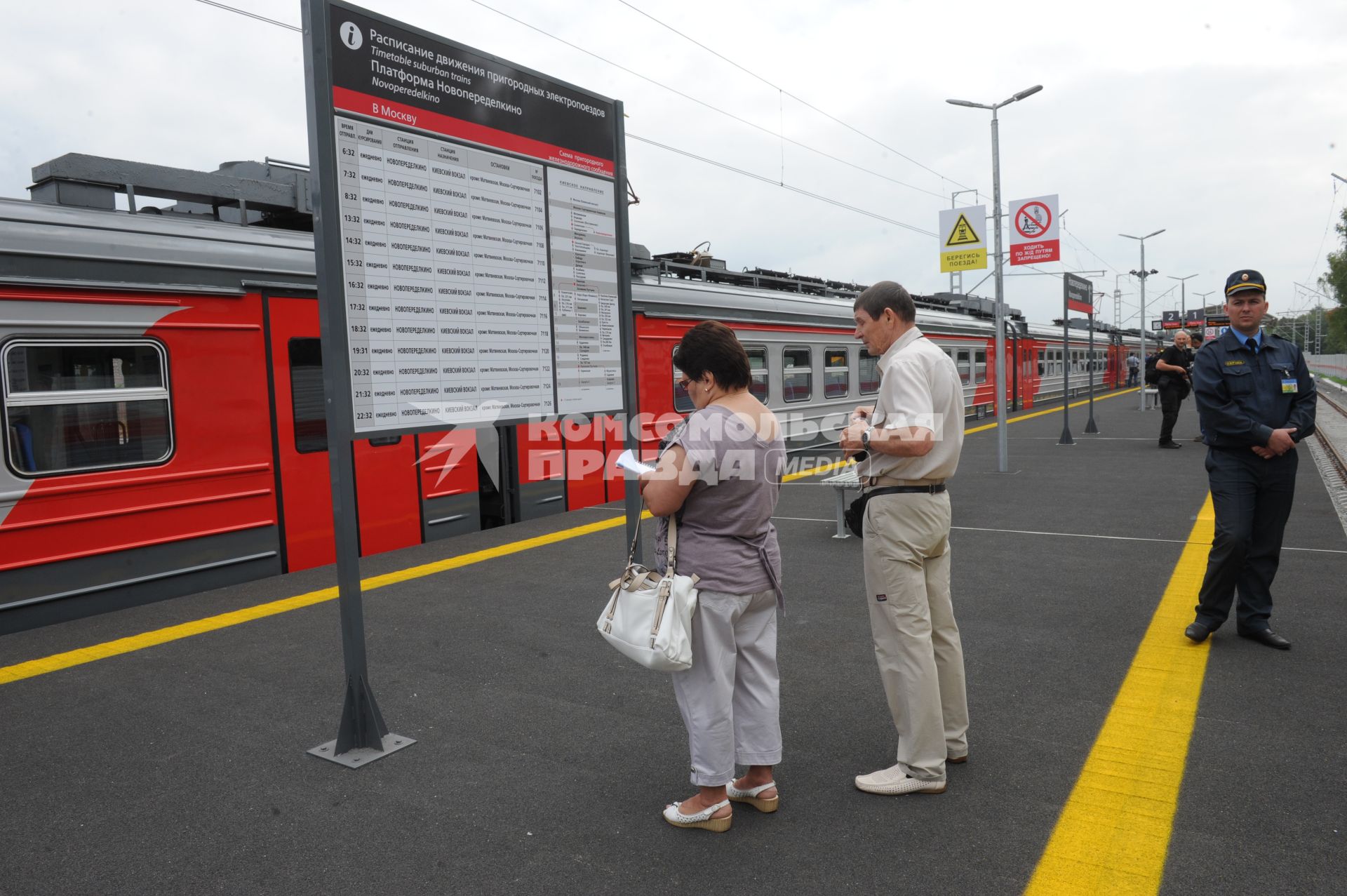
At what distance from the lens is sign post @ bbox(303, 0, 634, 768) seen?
356cm

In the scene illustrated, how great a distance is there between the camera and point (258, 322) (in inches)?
245

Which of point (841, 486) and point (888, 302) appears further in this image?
point (841, 486)

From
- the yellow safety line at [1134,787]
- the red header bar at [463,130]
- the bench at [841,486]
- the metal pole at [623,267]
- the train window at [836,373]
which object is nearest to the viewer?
the yellow safety line at [1134,787]

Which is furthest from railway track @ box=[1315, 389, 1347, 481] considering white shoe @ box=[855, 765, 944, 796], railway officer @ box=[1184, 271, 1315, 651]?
white shoe @ box=[855, 765, 944, 796]

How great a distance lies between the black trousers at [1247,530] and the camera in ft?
14.6

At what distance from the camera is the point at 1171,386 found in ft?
45.3

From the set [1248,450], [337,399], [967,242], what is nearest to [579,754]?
[337,399]

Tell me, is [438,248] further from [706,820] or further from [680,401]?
[680,401]

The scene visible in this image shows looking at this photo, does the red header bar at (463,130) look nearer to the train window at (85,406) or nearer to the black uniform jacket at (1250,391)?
the train window at (85,406)

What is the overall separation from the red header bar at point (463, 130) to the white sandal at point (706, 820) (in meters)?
2.99

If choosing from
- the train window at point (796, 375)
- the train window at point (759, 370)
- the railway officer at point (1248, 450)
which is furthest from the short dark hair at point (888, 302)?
the train window at point (796, 375)

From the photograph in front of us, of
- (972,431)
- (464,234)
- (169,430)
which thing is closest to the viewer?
(464,234)

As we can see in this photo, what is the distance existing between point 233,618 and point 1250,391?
5.82 m

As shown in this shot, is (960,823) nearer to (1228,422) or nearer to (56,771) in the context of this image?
(1228,422)
